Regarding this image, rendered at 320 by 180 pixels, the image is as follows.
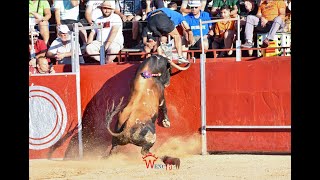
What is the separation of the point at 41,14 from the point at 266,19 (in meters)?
3.84

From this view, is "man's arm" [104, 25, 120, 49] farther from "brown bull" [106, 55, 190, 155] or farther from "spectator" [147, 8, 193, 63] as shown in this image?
"brown bull" [106, 55, 190, 155]

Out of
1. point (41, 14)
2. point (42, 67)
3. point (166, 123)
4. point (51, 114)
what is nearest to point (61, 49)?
point (42, 67)

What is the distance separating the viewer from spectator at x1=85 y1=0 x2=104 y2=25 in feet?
52.4

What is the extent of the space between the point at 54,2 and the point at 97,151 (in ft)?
9.19

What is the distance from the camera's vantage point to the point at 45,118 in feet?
50.3

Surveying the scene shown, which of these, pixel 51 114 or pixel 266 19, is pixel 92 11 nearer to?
pixel 51 114

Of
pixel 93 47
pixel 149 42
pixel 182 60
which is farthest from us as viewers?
pixel 93 47

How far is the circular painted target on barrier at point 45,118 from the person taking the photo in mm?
15312

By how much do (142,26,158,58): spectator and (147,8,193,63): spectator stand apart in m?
0.30

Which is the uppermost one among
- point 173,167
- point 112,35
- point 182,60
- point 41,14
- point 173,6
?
point 173,6

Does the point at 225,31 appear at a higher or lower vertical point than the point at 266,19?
lower

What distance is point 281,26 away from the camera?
589 inches

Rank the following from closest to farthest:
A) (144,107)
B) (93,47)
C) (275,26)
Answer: (144,107) → (275,26) → (93,47)

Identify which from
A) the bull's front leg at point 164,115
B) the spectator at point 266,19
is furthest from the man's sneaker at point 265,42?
the bull's front leg at point 164,115
